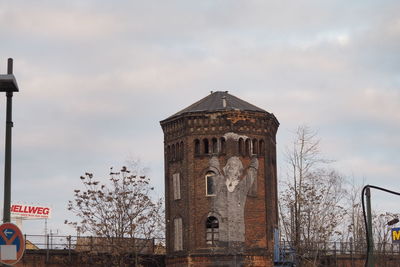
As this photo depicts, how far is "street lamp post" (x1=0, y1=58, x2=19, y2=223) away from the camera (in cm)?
1810

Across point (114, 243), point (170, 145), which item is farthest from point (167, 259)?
point (170, 145)

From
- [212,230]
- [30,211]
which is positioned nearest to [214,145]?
[212,230]

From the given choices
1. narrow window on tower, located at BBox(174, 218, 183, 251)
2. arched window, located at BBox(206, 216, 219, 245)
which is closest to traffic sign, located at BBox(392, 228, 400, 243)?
arched window, located at BBox(206, 216, 219, 245)

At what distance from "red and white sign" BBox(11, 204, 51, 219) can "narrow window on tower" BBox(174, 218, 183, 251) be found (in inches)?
916

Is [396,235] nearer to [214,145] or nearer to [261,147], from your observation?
[261,147]

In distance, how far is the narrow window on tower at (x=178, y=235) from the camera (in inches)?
2085

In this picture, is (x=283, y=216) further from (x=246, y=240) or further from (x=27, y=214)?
(x=27, y=214)

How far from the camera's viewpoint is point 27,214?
2867 inches

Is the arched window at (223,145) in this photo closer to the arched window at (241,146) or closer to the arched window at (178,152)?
the arched window at (241,146)

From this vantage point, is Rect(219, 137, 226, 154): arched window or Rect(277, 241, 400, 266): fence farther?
Rect(277, 241, 400, 266): fence

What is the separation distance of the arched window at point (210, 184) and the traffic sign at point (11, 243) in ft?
117

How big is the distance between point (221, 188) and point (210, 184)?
0.74 metres

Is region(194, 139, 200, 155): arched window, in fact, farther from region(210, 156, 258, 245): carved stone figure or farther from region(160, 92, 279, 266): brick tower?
region(210, 156, 258, 245): carved stone figure

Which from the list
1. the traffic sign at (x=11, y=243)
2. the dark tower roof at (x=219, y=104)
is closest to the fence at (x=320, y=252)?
the dark tower roof at (x=219, y=104)
